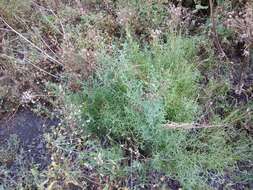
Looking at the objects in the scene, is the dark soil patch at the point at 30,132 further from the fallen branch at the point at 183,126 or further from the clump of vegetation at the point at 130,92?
the fallen branch at the point at 183,126

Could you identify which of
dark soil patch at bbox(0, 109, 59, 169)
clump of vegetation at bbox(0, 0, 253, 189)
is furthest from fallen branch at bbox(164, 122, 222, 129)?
dark soil patch at bbox(0, 109, 59, 169)

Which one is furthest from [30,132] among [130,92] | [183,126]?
[183,126]

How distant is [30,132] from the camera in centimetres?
266

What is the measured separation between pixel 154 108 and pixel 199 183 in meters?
0.48

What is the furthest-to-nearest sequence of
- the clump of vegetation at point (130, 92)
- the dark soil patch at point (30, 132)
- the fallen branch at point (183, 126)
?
1. the dark soil patch at point (30, 132)
2. the clump of vegetation at point (130, 92)
3. the fallen branch at point (183, 126)

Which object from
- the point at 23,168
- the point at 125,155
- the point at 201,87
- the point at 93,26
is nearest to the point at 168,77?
the point at 201,87

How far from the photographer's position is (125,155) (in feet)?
7.76

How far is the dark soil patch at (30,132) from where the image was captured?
248 centimetres

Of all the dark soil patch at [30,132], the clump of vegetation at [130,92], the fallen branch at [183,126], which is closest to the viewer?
the fallen branch at [183,126]

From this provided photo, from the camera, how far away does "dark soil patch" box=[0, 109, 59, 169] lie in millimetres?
2484

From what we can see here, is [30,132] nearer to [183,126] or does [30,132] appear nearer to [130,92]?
[130,92]

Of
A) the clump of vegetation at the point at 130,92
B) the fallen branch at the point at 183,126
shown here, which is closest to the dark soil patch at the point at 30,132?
the clump of vegetation at the point at 130,92

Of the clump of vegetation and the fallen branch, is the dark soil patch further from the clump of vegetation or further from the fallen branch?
the fallen branch

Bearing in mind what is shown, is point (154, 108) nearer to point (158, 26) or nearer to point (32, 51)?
point (158, 26)
